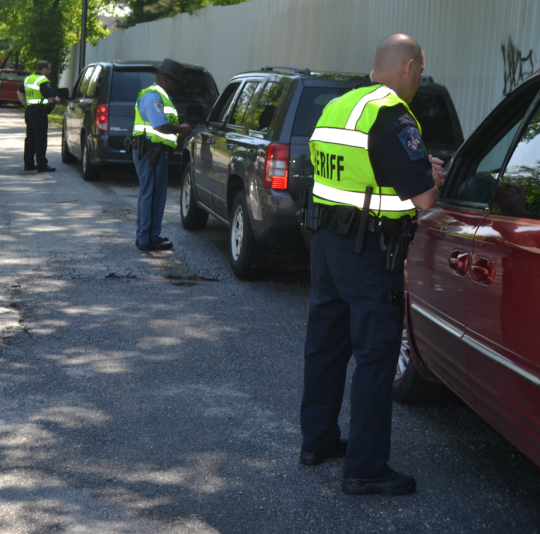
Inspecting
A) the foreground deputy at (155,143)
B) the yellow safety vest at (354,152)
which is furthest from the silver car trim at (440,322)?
the foreground deputy at (155,143)

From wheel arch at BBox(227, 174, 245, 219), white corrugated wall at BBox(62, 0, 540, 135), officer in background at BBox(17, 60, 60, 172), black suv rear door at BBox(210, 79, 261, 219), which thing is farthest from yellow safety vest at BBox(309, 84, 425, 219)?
officer in background at BBox(17, 60, 60, 172)

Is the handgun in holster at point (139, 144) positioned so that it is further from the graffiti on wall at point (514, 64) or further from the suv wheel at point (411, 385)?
the suv wheel at point (411, 385)

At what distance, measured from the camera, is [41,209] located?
10.9 meters

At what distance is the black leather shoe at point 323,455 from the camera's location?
12.8 ft

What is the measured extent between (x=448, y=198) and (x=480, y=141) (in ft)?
1.03

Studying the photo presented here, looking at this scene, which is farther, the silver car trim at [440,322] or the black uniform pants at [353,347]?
the silver car trim at [440,322]

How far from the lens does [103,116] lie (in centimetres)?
1275

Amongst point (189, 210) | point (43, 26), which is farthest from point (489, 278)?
point (43, 26)

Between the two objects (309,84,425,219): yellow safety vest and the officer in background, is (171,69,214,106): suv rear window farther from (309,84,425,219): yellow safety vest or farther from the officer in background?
(309,84,425,219): yellow safety vest

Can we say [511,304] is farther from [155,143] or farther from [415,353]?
[155,143]

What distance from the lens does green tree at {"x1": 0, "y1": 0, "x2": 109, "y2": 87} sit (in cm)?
3769

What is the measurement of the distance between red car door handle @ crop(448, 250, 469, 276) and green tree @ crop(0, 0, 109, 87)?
3730cm

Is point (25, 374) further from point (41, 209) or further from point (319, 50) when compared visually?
point (319, 50)

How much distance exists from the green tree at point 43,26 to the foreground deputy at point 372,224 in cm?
3712
